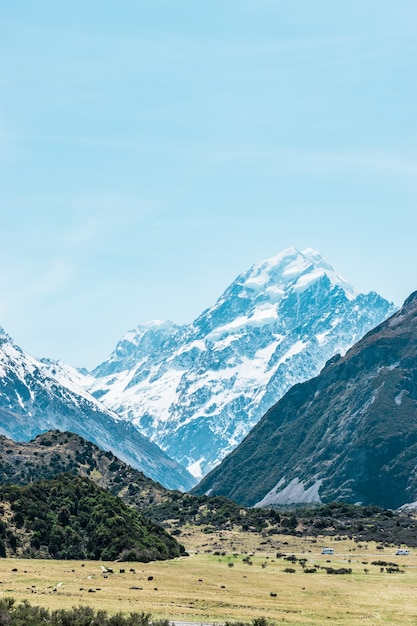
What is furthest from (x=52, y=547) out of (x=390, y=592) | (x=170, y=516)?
(x=170, y=516)

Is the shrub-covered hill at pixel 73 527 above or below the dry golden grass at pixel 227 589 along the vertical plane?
above

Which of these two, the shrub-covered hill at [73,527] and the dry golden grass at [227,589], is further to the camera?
the shrub-covered hill at [73,527]

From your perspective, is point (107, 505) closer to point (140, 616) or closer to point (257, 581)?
point (257, 581)

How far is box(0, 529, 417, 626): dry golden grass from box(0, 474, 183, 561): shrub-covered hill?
19.9ft

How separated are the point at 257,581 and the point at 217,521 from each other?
87.4 m

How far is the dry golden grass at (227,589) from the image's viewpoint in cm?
6272

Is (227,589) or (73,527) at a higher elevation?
(73,527)

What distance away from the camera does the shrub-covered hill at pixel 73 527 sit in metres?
103

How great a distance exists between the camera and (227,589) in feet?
259

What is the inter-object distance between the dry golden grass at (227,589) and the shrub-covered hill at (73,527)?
608cm

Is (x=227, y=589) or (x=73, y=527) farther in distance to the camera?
(x=73, y=527)

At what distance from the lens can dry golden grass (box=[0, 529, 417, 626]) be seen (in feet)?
206

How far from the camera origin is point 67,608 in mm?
58188

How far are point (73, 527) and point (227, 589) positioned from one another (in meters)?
37.7
